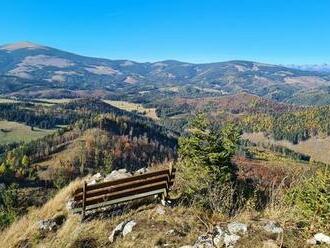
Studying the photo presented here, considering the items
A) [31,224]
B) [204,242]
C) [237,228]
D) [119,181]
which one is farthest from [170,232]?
[31,224]

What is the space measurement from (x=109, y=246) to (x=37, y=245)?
3.68 meters

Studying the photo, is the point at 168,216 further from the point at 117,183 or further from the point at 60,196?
the point at 60,196

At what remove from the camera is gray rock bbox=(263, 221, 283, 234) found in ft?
57.2

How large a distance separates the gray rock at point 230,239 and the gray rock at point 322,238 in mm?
2832

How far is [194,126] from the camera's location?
144 ft

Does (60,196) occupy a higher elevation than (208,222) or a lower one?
lower

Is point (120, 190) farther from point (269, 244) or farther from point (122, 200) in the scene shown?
point (269, 244)

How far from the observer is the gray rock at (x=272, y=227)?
1744 cm

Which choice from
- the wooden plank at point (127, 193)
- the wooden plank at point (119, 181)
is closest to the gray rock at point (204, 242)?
the wooden plank at point (127, 193)

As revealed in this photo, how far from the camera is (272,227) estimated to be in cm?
1775

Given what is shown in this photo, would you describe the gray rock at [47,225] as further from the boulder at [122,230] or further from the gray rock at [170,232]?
the gray rock at [170,232]

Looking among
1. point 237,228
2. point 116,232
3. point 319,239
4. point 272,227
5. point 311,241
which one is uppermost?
point 319,239

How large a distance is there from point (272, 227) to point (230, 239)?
77.5 inches

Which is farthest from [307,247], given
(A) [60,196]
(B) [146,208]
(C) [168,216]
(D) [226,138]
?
(D) [226,138]
